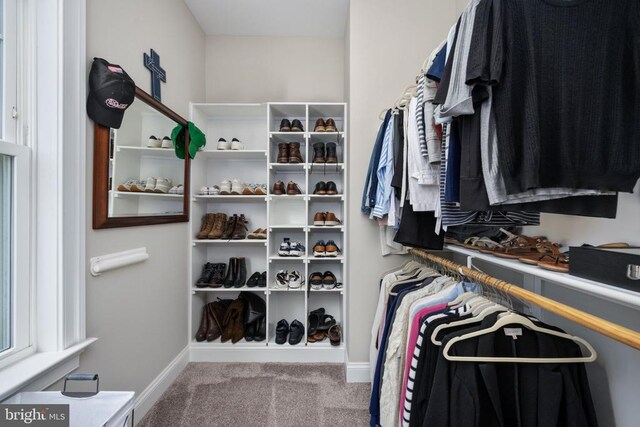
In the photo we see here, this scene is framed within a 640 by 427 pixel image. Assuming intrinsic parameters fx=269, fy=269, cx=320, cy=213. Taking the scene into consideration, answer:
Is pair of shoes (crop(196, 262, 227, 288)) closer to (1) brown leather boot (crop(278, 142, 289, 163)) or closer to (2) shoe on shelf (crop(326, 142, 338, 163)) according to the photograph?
(1) brown leather boot (crop(278, 142, 289, 163))

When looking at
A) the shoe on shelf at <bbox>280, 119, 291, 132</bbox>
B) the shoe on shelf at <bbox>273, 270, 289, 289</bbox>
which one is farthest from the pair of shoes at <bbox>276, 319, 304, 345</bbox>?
the shoe on shelf at <bbox>280, 119, 291, 132</bbox>

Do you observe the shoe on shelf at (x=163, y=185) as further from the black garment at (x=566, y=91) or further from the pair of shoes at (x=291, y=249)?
the black garment at (x=566, y=91)

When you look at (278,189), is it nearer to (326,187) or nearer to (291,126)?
(326,187)

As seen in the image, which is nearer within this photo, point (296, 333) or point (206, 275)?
point (296, 333)

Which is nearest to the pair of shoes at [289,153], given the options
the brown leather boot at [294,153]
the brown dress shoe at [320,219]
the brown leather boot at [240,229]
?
the brown leather boot at [294,153]

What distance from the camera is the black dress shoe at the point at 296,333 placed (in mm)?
2027

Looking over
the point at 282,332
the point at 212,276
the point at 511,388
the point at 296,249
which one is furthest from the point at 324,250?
the point at 511,388

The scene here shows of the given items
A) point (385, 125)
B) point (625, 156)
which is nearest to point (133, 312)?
point (385, 125)

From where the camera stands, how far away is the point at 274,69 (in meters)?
2.36

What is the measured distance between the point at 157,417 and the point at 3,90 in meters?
1.66

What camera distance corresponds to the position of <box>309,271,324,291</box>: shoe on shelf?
2070 mm

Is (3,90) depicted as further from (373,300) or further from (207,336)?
(373,300)

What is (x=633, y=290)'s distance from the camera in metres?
0.56

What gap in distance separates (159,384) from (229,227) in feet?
3.61
